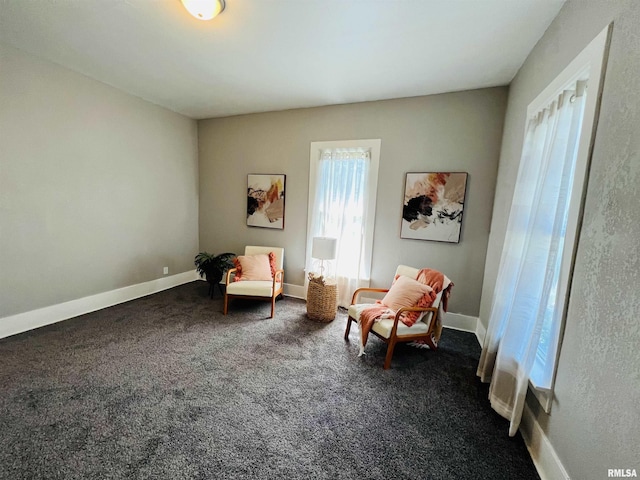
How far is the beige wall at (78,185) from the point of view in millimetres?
2531

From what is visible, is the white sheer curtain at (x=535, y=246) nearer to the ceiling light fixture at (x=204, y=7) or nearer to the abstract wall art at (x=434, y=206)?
the abstract wall art at (x=434, y=206)

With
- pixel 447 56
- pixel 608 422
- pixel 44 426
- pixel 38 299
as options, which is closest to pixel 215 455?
pixel 44 426

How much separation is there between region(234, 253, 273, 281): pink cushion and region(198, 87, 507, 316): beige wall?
50cm

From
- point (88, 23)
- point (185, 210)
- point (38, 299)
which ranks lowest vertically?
point (38, 299)

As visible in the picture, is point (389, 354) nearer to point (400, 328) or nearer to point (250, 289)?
point (400, 328)

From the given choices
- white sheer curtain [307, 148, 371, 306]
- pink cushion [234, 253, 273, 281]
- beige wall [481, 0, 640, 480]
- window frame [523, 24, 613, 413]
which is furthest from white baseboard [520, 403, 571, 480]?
pink cushion [234, 253, 273, 281]

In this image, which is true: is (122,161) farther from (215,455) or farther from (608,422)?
(608,422)

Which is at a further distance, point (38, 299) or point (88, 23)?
point (38, 299)

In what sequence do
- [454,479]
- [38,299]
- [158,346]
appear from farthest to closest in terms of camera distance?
[38,299], [158,346], [454,479]

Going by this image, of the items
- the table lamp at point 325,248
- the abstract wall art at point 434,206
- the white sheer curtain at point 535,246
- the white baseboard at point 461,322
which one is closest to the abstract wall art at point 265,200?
the table lamp at point 325,248

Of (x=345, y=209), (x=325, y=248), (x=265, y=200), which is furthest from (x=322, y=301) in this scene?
(x=265, y=200)

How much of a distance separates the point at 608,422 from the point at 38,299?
456 centimetres

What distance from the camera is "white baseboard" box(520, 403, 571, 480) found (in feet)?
4.27

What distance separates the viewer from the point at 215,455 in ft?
4.79
